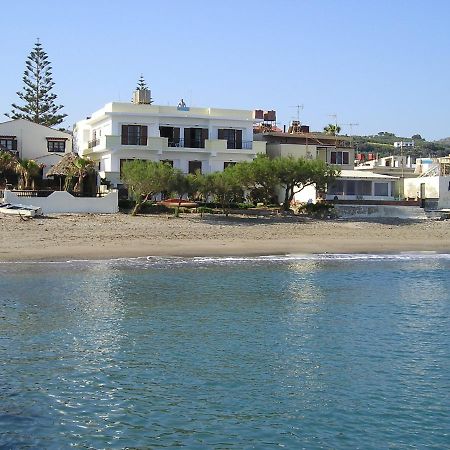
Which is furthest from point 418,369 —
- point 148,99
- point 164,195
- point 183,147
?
point 148,99

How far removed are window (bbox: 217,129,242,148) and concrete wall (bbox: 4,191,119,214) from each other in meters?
12.1

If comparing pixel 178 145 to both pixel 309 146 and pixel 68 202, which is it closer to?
pixel 309 146

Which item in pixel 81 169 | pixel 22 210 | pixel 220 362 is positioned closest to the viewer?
pixel 220 362

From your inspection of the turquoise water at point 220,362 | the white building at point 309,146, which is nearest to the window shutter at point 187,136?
the white building at point 309,146

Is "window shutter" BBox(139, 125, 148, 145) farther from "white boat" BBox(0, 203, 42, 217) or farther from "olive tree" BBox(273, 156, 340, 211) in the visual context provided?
"white boat" BBox(0, 203, 42, 217)

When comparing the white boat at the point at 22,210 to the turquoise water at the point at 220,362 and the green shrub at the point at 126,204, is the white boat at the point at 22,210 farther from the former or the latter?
the turquoise water at the point at 220,362

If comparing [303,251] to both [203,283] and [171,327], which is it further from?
[171,327]

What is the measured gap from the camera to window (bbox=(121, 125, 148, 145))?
159 ft

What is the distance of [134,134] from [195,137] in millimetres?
4249

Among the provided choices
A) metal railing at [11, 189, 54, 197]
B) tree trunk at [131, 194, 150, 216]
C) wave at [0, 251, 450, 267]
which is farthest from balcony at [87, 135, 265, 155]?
wave at [0, 251, 450, 267]

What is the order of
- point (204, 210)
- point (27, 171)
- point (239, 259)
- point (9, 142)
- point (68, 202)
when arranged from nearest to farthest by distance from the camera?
point (239, 259) → point (68, 202) → point (204, 210) → point (27, 171) → point (9, 142)

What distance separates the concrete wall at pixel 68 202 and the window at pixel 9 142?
16099mm

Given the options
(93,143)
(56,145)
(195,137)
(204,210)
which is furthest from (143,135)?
(56,145)

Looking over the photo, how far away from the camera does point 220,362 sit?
50.6ft
